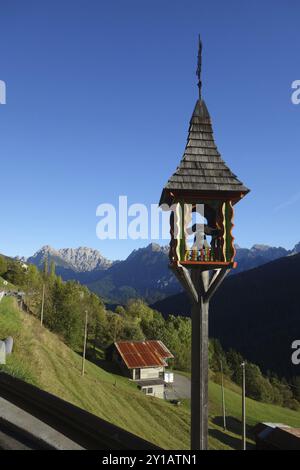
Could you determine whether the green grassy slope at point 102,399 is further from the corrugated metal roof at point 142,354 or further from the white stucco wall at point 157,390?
the corrugated metal roof at point 142,354

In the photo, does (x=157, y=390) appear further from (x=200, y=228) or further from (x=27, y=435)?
(x=27, y=435)

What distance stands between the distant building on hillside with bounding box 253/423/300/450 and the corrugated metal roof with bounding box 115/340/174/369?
98.0 ft

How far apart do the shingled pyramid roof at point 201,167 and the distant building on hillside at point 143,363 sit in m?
60.5

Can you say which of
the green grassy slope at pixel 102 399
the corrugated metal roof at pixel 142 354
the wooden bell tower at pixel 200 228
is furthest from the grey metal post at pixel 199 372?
the corrugated metal roof at pixel 142 354

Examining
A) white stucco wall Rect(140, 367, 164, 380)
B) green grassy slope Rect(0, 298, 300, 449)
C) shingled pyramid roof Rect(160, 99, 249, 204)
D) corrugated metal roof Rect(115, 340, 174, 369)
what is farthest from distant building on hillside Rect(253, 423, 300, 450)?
shingled pyramid roof Rect(160, 99, 249, 204)

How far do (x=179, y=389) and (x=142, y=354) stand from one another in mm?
8904

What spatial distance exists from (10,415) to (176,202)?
273 inches

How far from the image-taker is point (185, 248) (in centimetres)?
1037

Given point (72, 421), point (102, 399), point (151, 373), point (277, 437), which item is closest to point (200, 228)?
point (72, 421)

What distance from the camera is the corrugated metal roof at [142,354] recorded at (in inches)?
2746

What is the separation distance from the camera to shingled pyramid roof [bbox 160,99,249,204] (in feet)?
33.6

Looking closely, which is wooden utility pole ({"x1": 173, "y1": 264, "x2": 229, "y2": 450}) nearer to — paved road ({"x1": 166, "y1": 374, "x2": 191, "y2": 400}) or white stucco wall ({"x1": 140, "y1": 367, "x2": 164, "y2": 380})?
paved road ({"x1": 166, "y1": 374, "x2": 191, "y2": 400})
